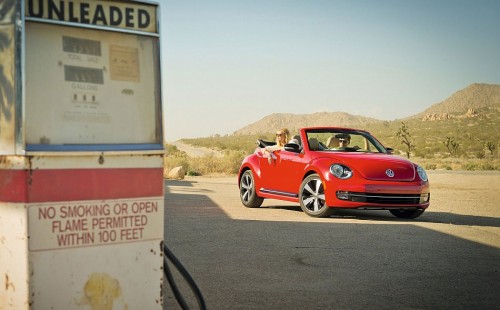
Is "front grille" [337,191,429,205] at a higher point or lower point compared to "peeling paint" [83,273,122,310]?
lower

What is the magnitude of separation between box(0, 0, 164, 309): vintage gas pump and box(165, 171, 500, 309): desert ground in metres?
1.71

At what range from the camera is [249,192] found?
560 inches

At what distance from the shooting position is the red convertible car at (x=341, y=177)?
11.6m

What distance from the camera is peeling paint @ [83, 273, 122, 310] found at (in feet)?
13.1

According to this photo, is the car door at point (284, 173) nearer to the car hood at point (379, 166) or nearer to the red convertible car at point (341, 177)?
the red convertible car at point (341, 177)

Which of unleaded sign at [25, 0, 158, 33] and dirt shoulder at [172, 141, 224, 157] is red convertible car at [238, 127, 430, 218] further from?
dirt shoulder at [172, 141, 224, 157]

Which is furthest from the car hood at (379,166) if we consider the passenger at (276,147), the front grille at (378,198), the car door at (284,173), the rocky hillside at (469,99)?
the rocky hillside at (469,99)

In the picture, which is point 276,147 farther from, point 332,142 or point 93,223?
point 93,223

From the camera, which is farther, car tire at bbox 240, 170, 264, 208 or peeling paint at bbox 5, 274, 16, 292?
car tire at bbox 240, 170, 264, 208

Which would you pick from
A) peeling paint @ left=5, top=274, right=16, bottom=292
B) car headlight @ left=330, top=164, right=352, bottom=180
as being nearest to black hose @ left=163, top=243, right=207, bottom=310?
peeling paint @ left=5, top=274, right=16, bottom=292

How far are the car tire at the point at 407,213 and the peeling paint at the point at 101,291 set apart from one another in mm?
9041

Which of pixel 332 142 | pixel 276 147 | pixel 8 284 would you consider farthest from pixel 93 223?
pixel 276 147

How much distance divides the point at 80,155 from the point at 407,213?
9.45m

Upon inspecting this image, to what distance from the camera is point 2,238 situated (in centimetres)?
387
